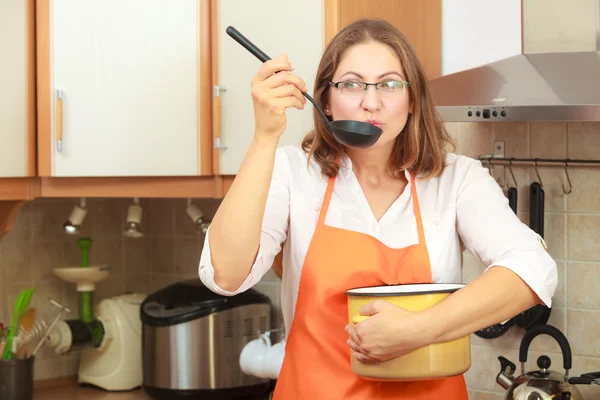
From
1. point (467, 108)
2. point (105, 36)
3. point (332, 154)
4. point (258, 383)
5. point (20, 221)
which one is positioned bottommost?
point (258, 383)

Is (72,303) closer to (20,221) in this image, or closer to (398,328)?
(20,221)

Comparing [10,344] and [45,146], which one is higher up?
[45,146]

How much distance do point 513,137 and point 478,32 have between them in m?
0.27

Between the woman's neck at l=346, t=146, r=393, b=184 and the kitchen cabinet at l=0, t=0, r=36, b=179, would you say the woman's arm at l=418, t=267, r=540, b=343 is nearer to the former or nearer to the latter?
the woman's neck at l=346, t=146, r=393, b=184

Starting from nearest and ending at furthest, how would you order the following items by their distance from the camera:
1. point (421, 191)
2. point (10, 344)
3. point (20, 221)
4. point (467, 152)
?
point (421, 191) → point (467, 152) → point (10, 344) → point (20, 221)

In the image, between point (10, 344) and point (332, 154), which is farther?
point (10, 344)

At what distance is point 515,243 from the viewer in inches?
49.9

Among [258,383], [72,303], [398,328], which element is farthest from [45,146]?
[398,328]

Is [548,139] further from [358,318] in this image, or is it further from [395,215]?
[358,318]

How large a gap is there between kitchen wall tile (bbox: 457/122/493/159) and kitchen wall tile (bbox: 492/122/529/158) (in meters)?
0.02

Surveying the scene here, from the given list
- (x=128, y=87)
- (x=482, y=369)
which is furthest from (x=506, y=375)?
(x=128, y=87)

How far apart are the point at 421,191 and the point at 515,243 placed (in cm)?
22

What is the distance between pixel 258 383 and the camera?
90.7 inches

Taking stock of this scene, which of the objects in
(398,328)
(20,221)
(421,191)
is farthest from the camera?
(20,221)
